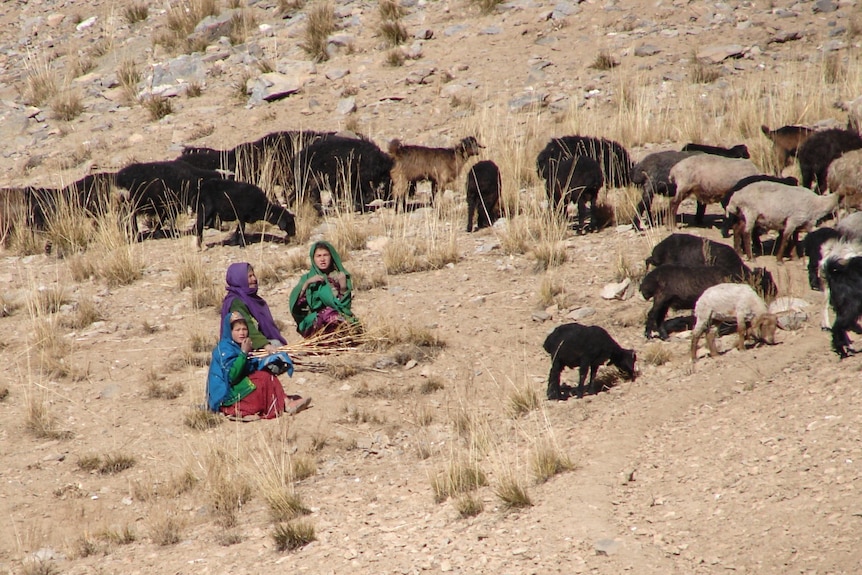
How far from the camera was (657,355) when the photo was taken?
8.49 m

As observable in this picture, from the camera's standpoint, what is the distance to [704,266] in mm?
8992

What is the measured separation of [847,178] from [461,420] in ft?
18.6

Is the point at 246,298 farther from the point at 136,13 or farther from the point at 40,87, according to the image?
the point at 136,13

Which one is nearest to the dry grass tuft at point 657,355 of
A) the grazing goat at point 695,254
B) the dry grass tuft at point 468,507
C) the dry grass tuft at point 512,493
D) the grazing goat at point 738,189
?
the grazing goat at point 695,254

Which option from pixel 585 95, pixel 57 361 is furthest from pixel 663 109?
pixel 57 361

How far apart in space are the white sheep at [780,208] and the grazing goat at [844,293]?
2786 millimetres

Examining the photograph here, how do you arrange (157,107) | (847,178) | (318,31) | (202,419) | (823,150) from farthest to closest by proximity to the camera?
(318,31)
(157,107)
(823,150)
(847,178)
(202,419)

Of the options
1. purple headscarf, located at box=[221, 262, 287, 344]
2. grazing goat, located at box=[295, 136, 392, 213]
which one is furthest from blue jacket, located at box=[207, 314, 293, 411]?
grazing goat, located at box=[295, 136, 392, 213]

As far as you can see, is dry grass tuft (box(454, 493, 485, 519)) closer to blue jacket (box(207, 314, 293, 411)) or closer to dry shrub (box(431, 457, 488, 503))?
dry shrub (box(431, 457, 488, 503))

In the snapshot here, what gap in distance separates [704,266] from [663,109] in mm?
8069

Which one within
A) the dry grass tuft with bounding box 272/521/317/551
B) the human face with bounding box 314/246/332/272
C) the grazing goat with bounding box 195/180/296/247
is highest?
the grazing goat with bounding box 195/180/296/247

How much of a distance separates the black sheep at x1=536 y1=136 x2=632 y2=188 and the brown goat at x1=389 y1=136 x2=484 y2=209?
1252 millimetres

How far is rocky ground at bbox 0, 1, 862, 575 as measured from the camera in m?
5.44

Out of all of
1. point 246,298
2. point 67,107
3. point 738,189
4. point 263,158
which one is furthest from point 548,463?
point 67,107
